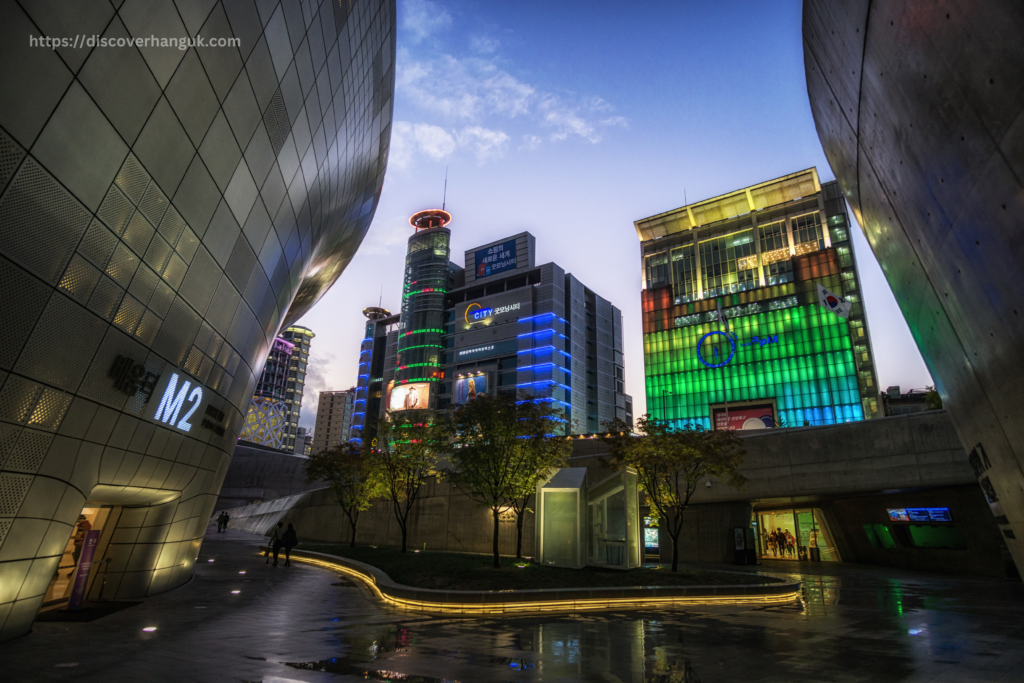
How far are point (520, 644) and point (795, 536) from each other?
36094 mm

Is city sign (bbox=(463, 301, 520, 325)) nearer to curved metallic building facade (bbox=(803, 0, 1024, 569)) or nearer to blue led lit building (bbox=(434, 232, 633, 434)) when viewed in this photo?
blue led lit building (bbox=(434, 232, 633, 434))

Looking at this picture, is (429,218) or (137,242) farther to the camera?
(429,218)

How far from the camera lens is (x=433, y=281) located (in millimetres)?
121000

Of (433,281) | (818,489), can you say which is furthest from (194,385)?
(433,281)

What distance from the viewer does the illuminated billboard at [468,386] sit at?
104m

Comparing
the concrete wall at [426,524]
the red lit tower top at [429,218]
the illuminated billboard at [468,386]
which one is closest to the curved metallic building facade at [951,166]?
the concrete wall at [426,524]

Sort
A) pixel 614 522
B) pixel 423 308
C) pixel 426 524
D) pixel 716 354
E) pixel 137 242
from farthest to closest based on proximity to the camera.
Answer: pixel 423 308 < pixel 716 354 < pixel 426 524 < pixel 614 522 < pixel 137 242

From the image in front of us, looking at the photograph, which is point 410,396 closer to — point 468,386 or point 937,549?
point 468,386

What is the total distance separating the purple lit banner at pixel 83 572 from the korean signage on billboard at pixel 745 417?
271ft

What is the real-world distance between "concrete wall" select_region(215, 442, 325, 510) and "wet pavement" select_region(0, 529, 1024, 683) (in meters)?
67.6

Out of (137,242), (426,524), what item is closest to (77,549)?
(137,242)

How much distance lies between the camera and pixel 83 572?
11.7 meters

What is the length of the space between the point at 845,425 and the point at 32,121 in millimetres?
34685

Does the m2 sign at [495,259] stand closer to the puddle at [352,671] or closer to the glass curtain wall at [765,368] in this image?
the glass curtain wall at [765,368]
